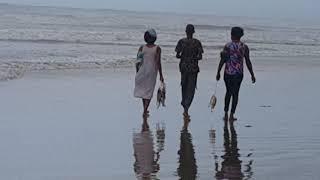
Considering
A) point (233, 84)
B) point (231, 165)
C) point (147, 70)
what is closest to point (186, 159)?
point (231, 165)

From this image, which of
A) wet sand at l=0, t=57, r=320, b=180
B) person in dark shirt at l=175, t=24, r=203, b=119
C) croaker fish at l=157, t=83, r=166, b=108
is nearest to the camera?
wet sand at l=0, t=57, r=320, b=180

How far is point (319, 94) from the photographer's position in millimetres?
14477

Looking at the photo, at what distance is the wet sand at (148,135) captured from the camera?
7016 millimetres

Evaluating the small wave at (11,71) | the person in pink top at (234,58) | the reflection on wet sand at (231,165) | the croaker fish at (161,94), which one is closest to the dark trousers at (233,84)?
the person in pink top at (234,58)

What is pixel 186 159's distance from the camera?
7.58 meters

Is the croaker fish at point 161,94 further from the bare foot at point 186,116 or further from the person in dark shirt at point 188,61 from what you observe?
the bare foot at point 186,116

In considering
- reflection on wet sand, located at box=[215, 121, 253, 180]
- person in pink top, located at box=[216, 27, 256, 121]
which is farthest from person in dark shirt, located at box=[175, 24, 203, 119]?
reflection on wet sand, located at box=[215, 121, 253, 180]

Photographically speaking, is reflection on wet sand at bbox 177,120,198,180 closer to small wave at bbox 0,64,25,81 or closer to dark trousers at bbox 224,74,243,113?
dark trousers at bbox 224,74,243,113

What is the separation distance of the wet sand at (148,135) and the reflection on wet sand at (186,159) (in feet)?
0.04

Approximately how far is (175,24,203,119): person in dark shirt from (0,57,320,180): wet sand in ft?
1.23

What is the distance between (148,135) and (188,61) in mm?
2236

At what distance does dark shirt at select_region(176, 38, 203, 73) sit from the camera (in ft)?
36.1

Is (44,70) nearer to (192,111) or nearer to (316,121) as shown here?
(192,111)

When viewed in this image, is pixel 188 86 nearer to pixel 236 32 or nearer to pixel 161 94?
pixel 161 94
